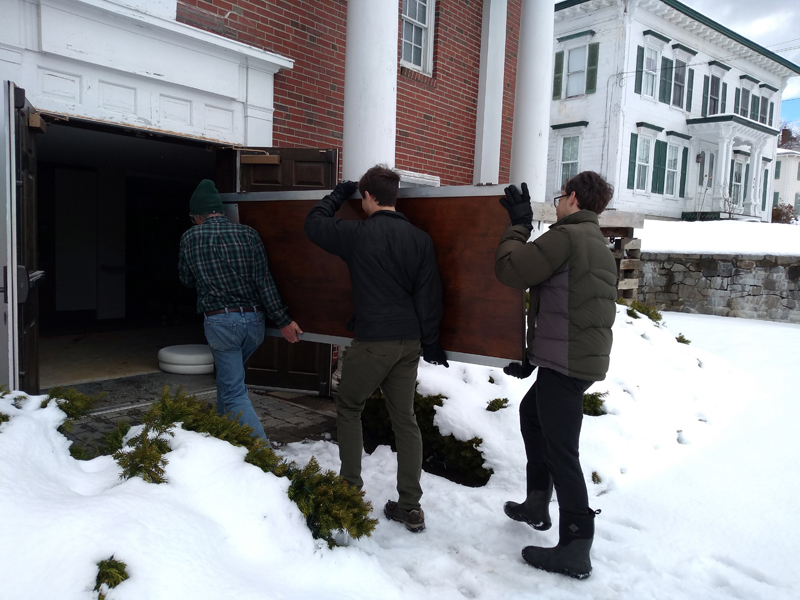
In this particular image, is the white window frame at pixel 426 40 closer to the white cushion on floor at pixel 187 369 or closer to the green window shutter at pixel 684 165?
the white cushion on floor at pixel 187 369

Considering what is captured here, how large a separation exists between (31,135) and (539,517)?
4560 millimetres

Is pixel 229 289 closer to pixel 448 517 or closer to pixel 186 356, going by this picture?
pixel 448 517

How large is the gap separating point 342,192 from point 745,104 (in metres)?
28.3

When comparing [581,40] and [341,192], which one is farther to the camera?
[581,40]

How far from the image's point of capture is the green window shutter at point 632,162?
67.8 feet

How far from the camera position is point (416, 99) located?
326 inches

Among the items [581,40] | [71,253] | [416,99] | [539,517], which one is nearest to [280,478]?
[539,517]

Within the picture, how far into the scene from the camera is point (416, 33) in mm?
8477

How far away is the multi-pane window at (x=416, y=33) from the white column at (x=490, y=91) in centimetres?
116

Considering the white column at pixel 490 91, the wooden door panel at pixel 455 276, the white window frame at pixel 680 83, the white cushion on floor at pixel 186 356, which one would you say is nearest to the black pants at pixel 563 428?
the wooden door panel at pixel 455 276

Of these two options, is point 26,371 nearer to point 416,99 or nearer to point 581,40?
point 416,99

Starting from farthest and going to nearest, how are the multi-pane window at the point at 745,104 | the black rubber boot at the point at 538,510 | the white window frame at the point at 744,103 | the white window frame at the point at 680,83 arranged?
the multi-pane window at the point at 745,104, the white window frame at the point at 744,103, the white window frame at the point at 680,83, the black rubber boot at the point at 538,510

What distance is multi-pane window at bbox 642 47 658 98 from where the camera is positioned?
20.8m

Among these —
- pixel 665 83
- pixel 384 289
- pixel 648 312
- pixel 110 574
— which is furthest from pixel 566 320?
pixel 665 83
